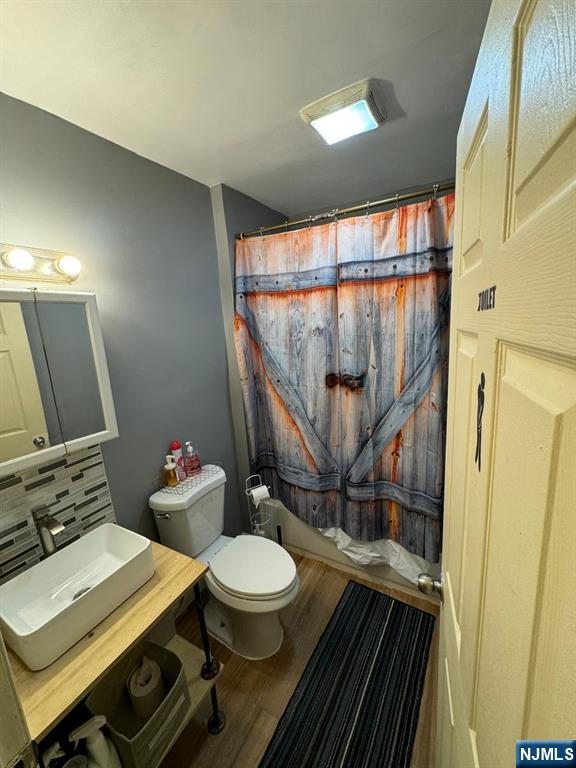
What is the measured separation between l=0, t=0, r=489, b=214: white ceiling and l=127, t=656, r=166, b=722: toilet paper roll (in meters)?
2.20

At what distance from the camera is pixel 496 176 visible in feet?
1.41

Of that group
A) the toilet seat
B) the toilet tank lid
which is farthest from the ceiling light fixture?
the toilet seat

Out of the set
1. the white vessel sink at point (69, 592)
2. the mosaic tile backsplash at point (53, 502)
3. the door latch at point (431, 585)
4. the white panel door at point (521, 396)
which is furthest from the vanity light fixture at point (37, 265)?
the door latch at point (431, 585)

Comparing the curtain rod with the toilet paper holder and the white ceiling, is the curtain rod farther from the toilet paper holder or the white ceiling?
the toilet paper holder

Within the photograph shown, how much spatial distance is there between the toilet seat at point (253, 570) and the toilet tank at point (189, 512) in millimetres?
141

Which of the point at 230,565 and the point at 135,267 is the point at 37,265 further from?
the point at 230,565

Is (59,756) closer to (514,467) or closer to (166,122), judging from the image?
(514,467)

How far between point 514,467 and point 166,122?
5.51ft

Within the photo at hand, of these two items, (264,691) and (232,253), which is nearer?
(264,691)

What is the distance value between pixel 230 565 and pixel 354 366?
3.98ft

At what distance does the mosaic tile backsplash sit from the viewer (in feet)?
3.62

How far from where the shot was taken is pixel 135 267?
1480mm

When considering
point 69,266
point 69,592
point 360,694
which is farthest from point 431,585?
point 69,266

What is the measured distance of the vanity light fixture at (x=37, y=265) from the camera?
1067 millimetres
